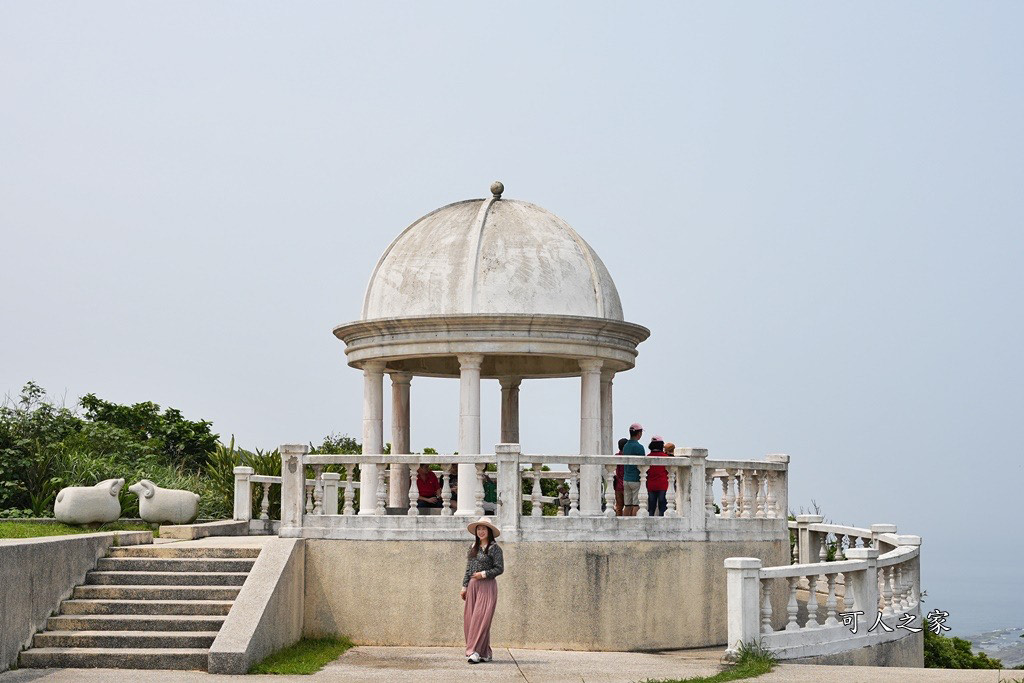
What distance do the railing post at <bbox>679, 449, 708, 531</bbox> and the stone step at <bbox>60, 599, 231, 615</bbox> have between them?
607cm

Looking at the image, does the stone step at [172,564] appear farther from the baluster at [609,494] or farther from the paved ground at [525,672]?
the baluster at [609,494]

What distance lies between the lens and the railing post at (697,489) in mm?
17281

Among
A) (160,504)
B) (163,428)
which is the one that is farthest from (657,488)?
(163,428)

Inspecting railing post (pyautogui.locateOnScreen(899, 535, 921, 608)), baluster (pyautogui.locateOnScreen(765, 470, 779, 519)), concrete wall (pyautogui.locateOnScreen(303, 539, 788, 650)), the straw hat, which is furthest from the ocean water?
the straw hat

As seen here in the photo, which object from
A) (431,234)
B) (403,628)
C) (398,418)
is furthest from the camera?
(398,418)

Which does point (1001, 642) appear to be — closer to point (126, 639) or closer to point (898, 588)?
point (898, 588)

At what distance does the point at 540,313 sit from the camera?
1886cm

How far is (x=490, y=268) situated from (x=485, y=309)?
2.34ft

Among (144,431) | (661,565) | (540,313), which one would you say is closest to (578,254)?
(540,313)

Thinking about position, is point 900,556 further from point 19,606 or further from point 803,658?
point 19,606

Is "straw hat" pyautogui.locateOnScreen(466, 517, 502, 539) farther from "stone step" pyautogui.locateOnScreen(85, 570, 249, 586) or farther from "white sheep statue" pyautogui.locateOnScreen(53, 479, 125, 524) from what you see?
"white sheep statue" pyautogui.locateOnScreen(53, 479, 125, 524)

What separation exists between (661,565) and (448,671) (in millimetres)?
3779

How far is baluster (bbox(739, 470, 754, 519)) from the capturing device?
18.4 m

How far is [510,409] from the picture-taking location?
23016 millimetres
